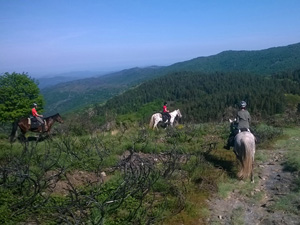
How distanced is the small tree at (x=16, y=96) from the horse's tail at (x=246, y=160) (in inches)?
951

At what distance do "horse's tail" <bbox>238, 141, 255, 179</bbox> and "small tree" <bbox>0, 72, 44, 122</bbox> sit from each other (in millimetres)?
24150

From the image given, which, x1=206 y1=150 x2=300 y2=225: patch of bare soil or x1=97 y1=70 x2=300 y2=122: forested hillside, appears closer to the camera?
x1=206 y1=150 x2=300 y2=225: patch of bare soil

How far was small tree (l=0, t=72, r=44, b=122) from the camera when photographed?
2558 centimetres

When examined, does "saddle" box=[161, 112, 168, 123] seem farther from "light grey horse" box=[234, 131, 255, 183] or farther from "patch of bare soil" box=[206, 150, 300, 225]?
"light grey horse" box=[234, 131, 255, 183]

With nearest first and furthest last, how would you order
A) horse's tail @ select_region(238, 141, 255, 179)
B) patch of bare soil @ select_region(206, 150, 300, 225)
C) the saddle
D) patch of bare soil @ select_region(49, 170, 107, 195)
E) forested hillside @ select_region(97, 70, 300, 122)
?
1. patch of bare soil @ select_region(206, 150, 300, 225)
2. patch of bare soil @ select_region(49, 170, 107, 195)
3. horse's tail @ select_region(238, 141, 255, 179)
4. the saddle
5. forested hillside @ select_region(97, 70, 300, 122)

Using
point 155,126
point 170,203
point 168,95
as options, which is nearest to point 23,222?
point 170,203

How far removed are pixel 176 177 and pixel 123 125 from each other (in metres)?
7.40

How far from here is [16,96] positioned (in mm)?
25922

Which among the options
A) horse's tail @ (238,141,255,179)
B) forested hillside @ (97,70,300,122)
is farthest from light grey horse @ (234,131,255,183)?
forested hillside @ (97,70,300,122)

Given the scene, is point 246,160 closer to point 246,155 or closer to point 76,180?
point 246,155

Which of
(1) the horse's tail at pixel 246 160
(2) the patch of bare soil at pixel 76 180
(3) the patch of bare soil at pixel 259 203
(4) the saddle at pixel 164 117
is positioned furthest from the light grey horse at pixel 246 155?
(4) the saddle at pixel 164 117

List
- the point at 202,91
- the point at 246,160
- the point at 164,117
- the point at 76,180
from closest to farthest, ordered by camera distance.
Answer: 1. the point at 76,180
2. the point at 246,160
3. the point at 164,117
4. the point at 202,91

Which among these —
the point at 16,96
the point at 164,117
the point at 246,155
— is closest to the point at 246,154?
the point at 246,155

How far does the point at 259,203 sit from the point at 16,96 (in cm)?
2585
